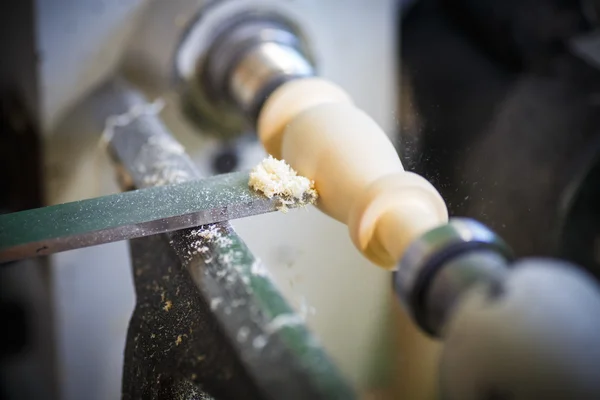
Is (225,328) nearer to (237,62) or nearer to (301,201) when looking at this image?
(301,201)

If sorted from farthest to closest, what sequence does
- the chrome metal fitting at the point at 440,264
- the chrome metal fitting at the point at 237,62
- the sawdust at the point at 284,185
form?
the chrome metal fitting at the point at 237,62 < the sawdust at the point at 284,185 < the chrome metal fitting at the point at 440,264

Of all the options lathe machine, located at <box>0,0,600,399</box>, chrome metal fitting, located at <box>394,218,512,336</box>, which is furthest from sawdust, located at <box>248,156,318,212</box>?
Answer: chrome metal fitting, located at <box>394,218,512,336</box>

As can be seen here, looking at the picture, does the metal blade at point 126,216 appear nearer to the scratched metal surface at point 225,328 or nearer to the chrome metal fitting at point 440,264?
the scratched metal surface at point 225,328

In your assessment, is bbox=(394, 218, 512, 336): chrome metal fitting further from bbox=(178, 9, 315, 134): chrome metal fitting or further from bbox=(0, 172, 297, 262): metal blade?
bbox=(178, 9, 315, 134): chrome metal fitting

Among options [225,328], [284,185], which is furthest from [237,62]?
[225,328]

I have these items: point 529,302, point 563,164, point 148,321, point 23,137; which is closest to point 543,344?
point 529,302

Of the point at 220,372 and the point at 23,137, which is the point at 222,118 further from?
the point at 220,372

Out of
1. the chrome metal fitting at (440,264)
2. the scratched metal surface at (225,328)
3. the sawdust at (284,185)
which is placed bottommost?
the chrome metal fitting at (440,264)

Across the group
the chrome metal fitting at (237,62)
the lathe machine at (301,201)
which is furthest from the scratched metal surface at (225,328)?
the chrome metal fitting at (237,62)
